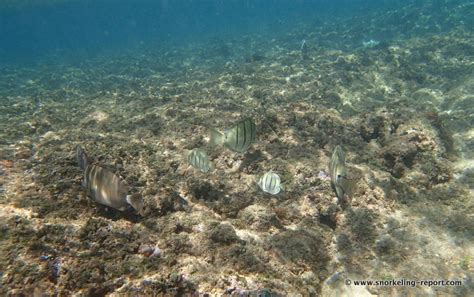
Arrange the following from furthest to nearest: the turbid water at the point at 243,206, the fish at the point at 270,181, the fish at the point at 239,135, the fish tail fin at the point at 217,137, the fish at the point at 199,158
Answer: the fish at the point at 199,158
the fish at the point at 270,181
the fish tail fin at the point at 217,137
the fish at the point at 239,135
the turbid water at the point at 243,206

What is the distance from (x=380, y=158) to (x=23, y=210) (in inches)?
240

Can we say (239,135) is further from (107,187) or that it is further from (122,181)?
(107,187)

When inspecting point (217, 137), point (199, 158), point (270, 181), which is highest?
point (217, 137)

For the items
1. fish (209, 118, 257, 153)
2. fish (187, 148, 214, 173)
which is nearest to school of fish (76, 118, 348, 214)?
fish (209, 118, 257, 153)

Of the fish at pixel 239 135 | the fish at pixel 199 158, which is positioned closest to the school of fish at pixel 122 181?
the fish at pixel 239 135

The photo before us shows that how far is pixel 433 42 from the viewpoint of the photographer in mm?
16766

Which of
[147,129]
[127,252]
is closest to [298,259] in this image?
[127,252]

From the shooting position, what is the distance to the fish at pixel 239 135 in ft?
12.3

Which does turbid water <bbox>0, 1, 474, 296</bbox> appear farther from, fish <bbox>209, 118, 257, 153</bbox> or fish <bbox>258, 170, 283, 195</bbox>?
fish <bbox>258, 170, 283, 195</bbox>

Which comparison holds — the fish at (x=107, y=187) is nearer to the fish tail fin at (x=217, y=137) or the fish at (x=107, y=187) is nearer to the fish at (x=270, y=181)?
the fish tail fin at (x=217, y=137)

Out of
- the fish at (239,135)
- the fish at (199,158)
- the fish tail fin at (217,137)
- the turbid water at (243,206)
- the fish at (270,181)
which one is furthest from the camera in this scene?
the fish at (199,158)

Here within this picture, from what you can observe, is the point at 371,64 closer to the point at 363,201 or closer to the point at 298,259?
the point at 363,201

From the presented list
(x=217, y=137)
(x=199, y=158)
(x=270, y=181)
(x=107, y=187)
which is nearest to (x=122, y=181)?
→ (x=107, y=187)

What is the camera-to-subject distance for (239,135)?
3795mm
